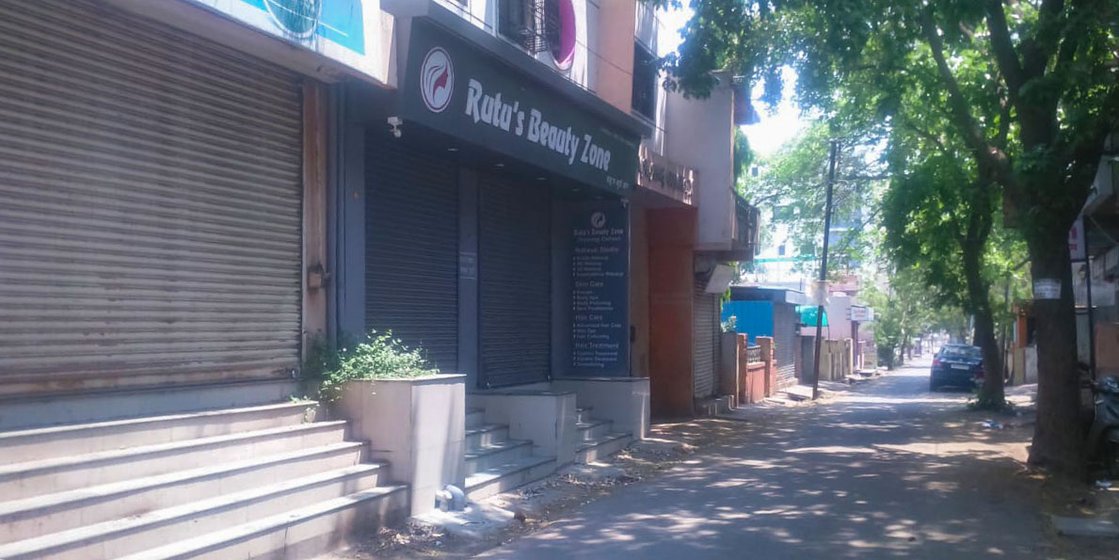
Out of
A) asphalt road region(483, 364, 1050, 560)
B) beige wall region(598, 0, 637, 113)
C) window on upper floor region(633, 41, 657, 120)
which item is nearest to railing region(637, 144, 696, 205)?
Answer: beige wall region(598, 0, 637, 113)

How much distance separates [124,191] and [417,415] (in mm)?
3139

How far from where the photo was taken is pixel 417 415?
8984 millimetres

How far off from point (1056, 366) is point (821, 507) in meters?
4.09

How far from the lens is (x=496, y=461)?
36.6 ft

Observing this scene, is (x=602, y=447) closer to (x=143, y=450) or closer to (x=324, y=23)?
(x=324, y=23)

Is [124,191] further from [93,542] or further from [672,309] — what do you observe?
[672,309]

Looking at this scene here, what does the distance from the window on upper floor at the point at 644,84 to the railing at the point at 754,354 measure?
8.47 metres

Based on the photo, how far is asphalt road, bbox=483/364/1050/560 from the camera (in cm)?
834

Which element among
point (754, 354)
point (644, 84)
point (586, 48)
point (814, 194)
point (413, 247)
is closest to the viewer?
point (413, 247)

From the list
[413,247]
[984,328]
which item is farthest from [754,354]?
[413,247]

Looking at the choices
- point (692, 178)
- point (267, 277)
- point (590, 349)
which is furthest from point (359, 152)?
point (692, 178)

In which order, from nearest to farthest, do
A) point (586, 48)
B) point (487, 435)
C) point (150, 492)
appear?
1. point (150, 492)
2. point (487, 435)
3. point (586, 48)

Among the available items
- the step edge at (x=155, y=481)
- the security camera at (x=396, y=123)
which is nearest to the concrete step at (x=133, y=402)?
the step edge at (x=155, y=481)

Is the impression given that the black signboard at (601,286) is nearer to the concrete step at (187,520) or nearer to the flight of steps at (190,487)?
the flight of steps at (190,487)
